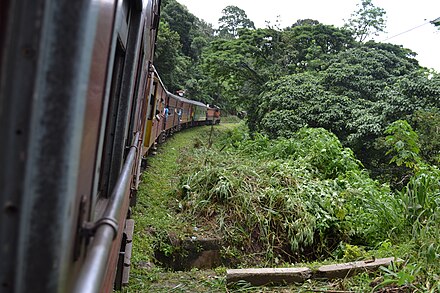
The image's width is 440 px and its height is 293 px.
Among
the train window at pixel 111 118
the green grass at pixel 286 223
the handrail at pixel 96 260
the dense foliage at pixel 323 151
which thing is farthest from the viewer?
the dense foliage at pixel 323 151

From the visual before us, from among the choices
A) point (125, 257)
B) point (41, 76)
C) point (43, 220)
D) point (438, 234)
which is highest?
point (41, 76)

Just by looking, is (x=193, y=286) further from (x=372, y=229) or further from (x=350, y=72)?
(x=350, y=72)

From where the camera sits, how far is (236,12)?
2016 inches

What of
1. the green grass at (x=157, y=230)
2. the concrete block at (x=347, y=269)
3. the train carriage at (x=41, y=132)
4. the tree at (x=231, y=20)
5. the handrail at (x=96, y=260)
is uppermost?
the tree at (x=231, y=20)

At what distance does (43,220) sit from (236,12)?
177ft

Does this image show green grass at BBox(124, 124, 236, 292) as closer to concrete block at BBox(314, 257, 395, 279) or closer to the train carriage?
concrete block at BBox(314, 257, 395, 279)

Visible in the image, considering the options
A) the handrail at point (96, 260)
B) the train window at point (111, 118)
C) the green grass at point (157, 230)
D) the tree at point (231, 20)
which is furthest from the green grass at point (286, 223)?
the tree at point (231, 20)

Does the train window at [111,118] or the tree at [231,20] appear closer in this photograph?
the train window at [111,118]

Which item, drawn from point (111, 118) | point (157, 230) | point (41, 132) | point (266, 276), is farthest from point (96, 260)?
point (157, 230)

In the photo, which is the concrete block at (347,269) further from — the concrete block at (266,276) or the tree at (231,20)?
the tree at (231,20)

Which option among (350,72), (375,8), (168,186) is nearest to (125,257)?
(168,186)

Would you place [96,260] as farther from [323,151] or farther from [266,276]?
[323,151]

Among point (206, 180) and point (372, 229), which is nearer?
point (372, 229)

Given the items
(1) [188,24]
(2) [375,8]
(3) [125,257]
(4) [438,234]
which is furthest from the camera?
(1) [188,24]
